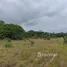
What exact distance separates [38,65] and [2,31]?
168 ft

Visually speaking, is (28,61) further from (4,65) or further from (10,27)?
(10,27)

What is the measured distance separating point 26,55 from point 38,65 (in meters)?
3.37

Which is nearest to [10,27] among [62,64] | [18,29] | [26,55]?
[18,29]

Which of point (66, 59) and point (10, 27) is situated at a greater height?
point (10, 27)

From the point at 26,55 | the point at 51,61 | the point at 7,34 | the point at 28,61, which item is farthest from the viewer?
the point at 7,34

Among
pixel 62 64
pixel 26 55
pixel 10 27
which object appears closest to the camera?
pixel 62 64

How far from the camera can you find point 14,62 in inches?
534

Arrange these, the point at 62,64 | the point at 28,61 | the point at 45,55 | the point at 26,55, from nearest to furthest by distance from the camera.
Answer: the point at 62,64 → the point at 28,61 → the point at 45,55 → the point at 26,55

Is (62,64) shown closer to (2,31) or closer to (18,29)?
(2,31)

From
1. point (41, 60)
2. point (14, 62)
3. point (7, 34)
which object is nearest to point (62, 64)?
point (41, 60)

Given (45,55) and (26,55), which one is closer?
(45,55)

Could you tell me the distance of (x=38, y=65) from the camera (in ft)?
39.2

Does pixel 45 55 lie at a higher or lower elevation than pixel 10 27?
lower

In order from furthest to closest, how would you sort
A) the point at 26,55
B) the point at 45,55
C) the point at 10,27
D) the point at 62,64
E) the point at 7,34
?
1. the point at 10,27
2. the point at 7,34
3. the point at 26,55
4. the point at 45,55
5. the point at 62,64
